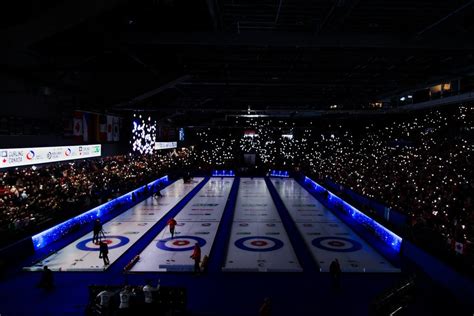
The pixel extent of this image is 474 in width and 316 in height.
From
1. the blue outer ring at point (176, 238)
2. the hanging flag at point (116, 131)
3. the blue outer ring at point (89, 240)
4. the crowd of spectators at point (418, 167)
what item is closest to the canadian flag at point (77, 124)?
the hanging flag at point (116, 131)

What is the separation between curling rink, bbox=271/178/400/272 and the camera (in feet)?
48.7

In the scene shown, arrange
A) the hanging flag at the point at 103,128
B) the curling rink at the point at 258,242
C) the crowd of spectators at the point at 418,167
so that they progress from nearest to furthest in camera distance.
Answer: the curling rink at the point at 258,242 → the crowd of spectators at the point at 418,167 → the hanging flag at the point at 103,128

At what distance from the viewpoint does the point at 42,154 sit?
1564 cm

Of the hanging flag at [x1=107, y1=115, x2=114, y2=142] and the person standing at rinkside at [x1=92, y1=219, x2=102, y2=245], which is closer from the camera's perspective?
the person standing at rinkside at [x1=92, y1=219, x2=102, y2=245]

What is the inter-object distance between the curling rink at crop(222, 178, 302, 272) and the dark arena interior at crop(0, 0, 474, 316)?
0.13m

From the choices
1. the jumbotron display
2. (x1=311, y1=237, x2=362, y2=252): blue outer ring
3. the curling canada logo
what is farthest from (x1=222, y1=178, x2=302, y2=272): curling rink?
the curling canada logo

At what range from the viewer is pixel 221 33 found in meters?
11.3

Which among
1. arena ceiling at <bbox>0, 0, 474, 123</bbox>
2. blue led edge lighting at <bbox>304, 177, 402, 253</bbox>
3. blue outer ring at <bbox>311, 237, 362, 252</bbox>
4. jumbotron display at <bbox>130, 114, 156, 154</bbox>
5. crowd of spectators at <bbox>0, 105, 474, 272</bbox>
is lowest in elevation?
blue outer ring at <bbox>311, 237, 362, 252</bbox>

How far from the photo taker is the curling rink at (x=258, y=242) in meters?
14.7

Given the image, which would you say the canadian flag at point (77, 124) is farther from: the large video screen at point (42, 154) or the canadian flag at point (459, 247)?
the canadian flag at point (459, 247)

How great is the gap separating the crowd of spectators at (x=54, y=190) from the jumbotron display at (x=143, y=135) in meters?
3.31

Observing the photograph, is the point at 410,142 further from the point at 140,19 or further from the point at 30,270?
the point at 30,270

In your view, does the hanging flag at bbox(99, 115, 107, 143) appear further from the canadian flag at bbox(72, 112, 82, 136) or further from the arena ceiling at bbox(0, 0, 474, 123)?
the canadian flag at bbox(72, 112, 82, 136)

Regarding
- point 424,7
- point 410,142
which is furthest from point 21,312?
point 410,142
